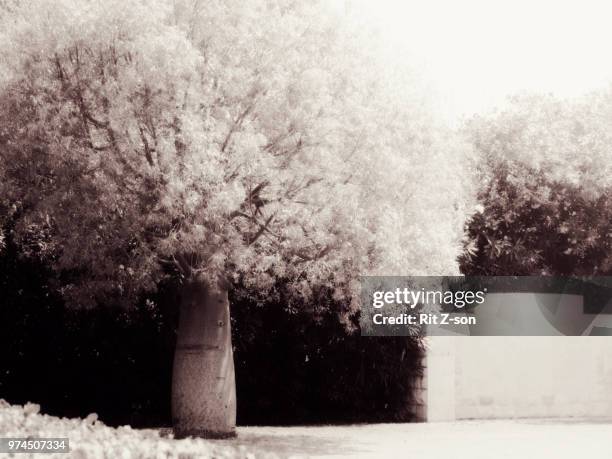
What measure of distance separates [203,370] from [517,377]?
7715mm

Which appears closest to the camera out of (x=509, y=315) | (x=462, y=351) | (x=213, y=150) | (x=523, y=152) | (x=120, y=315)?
(x=213, y=150)

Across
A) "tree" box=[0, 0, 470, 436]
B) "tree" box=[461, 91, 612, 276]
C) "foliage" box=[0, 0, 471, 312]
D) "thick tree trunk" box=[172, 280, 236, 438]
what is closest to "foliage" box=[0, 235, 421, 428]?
"thick tree trunk" box=[172, 280, 236, 438]

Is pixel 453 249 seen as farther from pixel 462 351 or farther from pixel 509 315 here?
pixel 509 315

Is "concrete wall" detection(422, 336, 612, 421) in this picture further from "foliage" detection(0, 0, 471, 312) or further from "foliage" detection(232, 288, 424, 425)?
"foliage" detection(0, 0, 471, 312)

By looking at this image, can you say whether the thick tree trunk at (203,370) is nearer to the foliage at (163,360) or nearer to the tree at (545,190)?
the foliage at (163,360)

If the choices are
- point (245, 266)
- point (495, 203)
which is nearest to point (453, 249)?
point (245, 266)

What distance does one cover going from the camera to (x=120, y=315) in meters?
16.7

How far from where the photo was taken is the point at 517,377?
776 inches

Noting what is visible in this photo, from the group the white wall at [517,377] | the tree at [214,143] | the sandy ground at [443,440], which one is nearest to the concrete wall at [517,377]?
the white wall at [517,377]

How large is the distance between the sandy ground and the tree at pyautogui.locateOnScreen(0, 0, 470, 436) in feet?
7.30

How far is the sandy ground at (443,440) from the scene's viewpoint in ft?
43.4

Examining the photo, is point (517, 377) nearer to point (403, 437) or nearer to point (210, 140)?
point (403, 437)

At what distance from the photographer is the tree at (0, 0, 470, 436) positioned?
12.4 m

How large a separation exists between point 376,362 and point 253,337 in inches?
93.5
